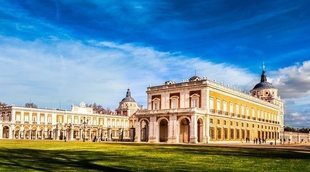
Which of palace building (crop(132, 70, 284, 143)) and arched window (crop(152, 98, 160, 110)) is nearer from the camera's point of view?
palace building (crop(132, 70, 284, 143))

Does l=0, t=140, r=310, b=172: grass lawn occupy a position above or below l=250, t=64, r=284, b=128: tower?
below

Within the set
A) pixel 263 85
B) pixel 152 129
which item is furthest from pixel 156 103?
pixel 263 85

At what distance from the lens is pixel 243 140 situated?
250 ft

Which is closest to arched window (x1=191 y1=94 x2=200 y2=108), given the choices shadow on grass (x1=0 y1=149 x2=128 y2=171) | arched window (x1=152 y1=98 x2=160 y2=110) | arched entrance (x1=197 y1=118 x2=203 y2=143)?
arched entrance (x1=197 y1=118 x2=203 y2=143)

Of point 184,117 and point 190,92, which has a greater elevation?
point 190,92

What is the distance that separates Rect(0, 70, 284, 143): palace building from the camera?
63.4 metres

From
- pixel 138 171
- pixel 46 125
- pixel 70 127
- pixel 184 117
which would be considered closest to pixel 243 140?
pixel 184 117

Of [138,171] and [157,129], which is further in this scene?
[157,129]

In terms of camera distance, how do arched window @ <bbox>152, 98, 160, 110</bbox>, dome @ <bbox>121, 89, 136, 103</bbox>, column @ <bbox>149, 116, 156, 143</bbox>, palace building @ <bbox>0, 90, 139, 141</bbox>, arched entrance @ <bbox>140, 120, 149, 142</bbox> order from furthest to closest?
dome @ <bbox>121, 89, 136, 103</bbox>, palace building @ <bbox>0, 90, 139, 141</bbox>, arched entrance @ <bbox>140, 120, 149, 142</bbox>, arched window @ <bbox>152, 98, 160, 110</bbox>, column @ <bbox>149, 116, 156, 143</bbox>

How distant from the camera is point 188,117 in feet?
201

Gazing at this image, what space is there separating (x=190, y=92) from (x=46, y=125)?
56.3 m

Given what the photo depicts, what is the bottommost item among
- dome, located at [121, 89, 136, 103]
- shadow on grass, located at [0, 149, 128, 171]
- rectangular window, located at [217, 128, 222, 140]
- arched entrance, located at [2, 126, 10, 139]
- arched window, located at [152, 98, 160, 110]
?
arched entrance, located at [2, 126, 10, 139]

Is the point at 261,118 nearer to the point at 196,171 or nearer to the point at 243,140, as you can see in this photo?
the point at 243,140

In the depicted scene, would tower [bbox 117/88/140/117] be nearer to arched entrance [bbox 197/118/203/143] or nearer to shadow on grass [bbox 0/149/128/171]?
arched entrance [bbox 197/118/203/143]
